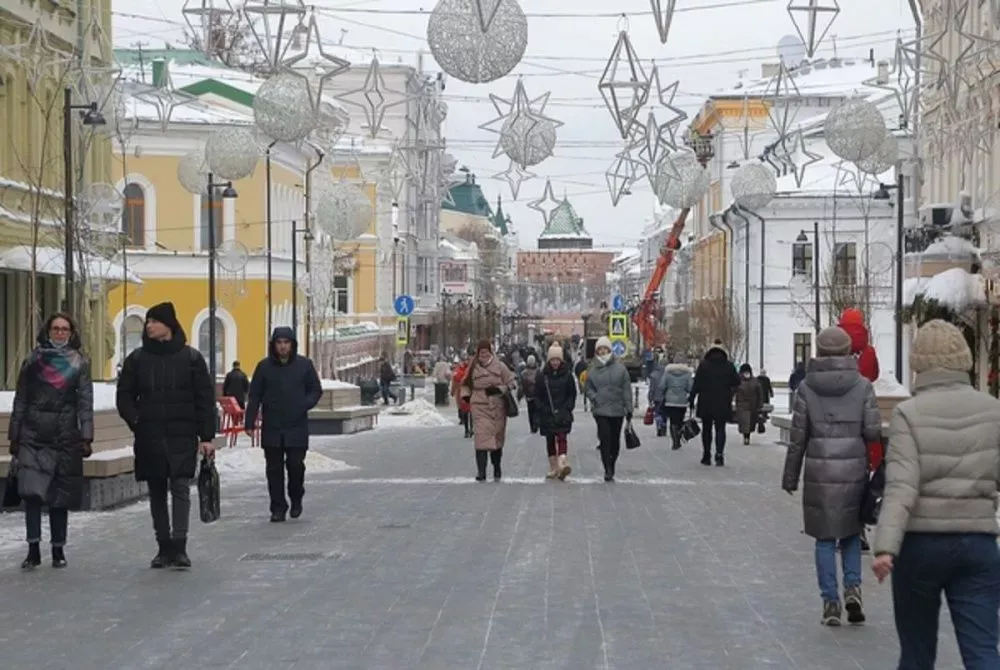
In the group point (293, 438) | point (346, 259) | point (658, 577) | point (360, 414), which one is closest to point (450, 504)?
point (293, 438)

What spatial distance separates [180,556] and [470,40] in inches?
255

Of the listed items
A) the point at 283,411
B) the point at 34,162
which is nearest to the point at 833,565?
the point at 283,411

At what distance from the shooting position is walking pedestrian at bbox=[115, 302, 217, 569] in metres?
12.9

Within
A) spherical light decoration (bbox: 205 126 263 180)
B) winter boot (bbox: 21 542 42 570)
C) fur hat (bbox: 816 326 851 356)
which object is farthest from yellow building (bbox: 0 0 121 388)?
fur hat (bbox: 816 326 851 356)

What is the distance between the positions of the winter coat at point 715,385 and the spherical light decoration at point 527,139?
3.45m

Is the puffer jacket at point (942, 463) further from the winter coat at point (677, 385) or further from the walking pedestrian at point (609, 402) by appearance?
the winter coat at point (677, 385)

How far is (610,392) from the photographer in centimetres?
2205

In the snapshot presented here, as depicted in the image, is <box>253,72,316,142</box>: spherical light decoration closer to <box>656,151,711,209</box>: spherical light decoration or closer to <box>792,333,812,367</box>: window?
<box>656,151,711,209</box>: spherical light decoration

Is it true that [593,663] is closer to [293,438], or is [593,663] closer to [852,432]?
[852,432]

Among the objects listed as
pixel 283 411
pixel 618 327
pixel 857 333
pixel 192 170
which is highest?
pixel 192 170

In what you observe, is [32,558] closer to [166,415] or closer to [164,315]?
[166,415]

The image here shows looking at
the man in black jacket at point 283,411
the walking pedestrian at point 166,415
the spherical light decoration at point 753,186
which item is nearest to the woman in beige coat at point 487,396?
the man in black jacket at point 283,411

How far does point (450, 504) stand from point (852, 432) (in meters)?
8.55

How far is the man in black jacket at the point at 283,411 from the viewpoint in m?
16.6
